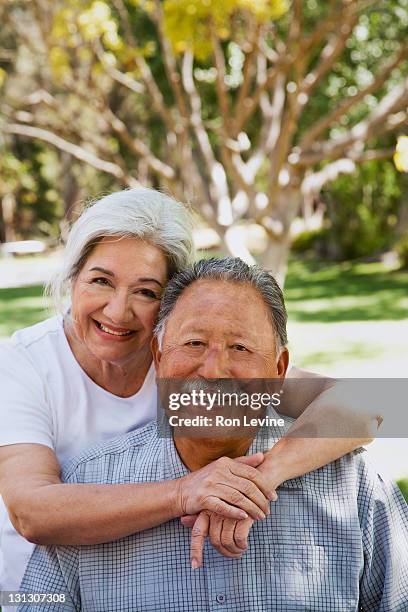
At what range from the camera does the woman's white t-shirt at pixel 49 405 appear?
2303 mm

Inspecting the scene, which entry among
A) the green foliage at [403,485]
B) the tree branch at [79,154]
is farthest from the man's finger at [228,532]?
the tree branch at [79,154]

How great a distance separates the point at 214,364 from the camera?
80.0 inches

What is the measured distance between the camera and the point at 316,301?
1417 cm

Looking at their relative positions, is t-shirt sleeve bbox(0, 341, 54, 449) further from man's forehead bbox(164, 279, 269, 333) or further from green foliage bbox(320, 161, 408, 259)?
green foliage bbox(320, 161, 408, 259)

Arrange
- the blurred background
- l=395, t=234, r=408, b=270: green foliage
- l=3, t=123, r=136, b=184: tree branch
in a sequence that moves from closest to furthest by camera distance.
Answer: the blurred background
l=3, t=123, r=136, b=184: tree branch
l=395, t=234, r=408, b=270: green foliage

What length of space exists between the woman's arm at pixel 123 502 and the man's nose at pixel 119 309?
0.52m

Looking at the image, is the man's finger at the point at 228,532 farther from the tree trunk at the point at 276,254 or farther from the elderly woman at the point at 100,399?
the tree trunk at the point at 276,254

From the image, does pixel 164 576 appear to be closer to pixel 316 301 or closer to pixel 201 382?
pixel 201 382

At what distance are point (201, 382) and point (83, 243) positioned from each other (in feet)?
2.14

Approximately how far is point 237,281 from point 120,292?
1.36ft

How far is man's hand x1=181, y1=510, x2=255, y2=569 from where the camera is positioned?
6.11 feet

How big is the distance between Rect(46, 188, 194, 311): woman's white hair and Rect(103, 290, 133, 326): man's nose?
156mm

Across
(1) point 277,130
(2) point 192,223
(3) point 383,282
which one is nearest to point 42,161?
(3) point 383,282

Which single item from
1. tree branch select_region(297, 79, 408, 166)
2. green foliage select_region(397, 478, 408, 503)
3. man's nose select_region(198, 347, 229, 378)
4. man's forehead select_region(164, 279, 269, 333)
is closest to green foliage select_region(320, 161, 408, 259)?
tree branch select_region(297, 79, 408, 166)
